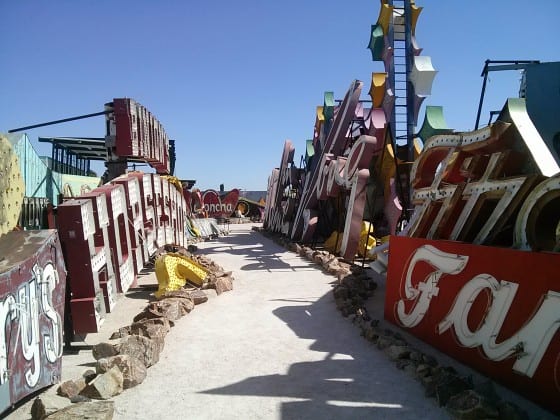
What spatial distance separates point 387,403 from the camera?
153 inches

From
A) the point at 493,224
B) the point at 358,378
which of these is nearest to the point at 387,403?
the point at 358,378

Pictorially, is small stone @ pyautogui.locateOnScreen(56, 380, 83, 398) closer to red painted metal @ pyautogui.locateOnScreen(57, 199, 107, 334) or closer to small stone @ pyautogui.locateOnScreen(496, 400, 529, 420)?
red painted metal @ pyautogui.locateOnScreen(57, 199, 107, 334)

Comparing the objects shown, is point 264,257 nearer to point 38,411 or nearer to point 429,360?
point 429,360

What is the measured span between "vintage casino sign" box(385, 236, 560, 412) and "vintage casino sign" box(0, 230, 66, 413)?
13.3ft

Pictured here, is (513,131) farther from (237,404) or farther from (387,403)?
(237,404)

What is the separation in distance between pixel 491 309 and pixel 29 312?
412 centimetres

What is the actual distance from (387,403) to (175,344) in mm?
2789

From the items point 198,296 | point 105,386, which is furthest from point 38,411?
point 198,296

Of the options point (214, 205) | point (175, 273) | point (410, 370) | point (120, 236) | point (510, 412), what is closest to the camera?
point (510, 412)

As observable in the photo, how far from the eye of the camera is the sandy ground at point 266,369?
3.77 metres

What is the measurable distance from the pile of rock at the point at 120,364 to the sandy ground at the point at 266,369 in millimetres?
113

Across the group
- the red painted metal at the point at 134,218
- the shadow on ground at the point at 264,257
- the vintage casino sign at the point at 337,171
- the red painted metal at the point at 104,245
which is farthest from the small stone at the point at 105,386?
the vintage casino sign at the point at 337,171

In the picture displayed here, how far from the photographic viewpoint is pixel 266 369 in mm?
4746

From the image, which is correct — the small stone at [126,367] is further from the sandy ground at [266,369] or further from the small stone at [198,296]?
the small stone at [198,296]
